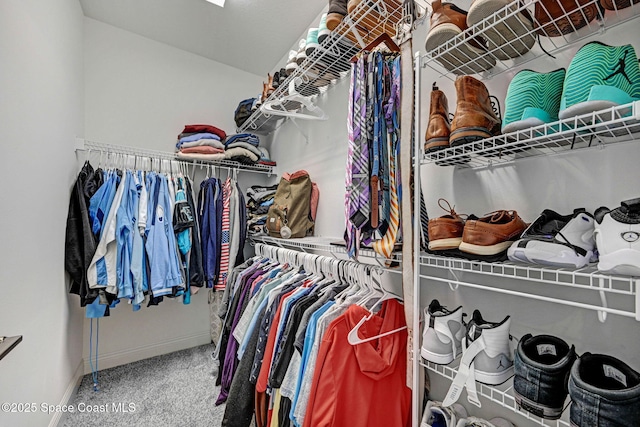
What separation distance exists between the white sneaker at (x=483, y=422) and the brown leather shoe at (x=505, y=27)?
3.89 ft

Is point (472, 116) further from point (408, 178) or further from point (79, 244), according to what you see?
point (79, 244)

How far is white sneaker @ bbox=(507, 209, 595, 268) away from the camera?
0.62 m

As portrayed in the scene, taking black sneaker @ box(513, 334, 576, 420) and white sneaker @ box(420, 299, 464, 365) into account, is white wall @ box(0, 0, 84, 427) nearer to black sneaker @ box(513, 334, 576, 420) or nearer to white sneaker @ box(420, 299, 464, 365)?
white sneaker @ box(420, 299, 464, 365)

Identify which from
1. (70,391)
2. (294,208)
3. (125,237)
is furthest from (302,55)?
(70,391)

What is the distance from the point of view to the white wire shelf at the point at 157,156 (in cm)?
207

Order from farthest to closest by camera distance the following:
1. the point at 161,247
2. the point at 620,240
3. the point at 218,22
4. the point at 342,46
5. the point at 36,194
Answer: the point at 218,22 → the point at 161,247 → the point at 342,46 → the point at 36,194 → the point at 620,240

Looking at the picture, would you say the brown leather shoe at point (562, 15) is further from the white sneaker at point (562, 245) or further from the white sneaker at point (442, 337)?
the white sneaker at point (442, 337)

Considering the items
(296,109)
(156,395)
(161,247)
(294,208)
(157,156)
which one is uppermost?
(296,109)

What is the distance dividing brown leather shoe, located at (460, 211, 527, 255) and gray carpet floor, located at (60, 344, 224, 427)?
67.0 inches

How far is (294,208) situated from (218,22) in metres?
1.60

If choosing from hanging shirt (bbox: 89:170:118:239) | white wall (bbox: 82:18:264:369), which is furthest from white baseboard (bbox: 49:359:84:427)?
hanging shirt (bbox: 89:170:118:239)

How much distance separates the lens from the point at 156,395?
6.01 ft

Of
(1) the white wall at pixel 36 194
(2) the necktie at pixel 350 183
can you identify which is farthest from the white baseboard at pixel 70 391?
(2) the necktie at pixel 350 183

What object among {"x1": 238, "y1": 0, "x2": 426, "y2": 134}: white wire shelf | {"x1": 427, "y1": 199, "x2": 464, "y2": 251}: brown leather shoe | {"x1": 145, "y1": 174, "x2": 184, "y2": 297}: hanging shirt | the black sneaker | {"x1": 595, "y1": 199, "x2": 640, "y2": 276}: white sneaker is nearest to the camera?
{"x1": 595, "y1": 199, "x2": 640, "y2": 276}: white sneaker
